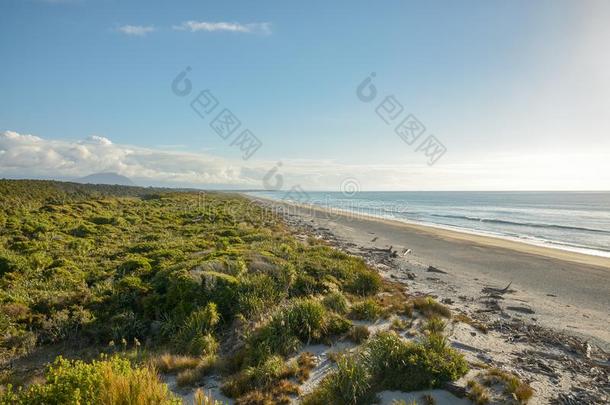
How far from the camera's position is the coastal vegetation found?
5.90 metres

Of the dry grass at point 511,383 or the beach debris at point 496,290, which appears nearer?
the dry grass at point 511,383

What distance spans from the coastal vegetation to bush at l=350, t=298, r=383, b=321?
0.04 m

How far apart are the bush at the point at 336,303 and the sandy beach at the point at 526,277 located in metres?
5.52

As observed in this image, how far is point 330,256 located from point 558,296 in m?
9.73

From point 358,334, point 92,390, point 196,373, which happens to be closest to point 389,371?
point 358,334

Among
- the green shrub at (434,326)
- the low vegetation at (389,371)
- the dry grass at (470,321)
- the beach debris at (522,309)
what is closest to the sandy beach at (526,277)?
the beach debris at (522,309)

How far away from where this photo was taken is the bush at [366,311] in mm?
9586

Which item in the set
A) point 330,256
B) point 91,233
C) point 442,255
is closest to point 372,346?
point 330,256

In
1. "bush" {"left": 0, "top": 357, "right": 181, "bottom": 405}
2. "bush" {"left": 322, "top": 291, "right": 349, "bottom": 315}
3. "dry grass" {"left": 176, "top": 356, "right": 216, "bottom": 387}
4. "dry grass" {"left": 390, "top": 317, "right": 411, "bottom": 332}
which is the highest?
"bush" {"left": 0, "top": 357, "right": 181, "bottom": 405}

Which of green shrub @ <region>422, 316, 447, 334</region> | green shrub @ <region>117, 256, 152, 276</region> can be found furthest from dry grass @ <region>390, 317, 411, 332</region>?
green shrub @ <region>117, 256, 152, 276</region>

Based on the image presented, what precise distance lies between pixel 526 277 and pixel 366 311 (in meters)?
12.6

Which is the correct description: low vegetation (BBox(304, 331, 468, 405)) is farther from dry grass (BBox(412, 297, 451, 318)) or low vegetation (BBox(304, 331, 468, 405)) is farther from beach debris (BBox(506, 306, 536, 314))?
beach debris (BBox(506, 306, 536, 314))

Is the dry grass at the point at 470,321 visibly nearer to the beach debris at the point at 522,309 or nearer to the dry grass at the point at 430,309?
the dry grass at the point at 430,309

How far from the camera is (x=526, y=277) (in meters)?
17.6
